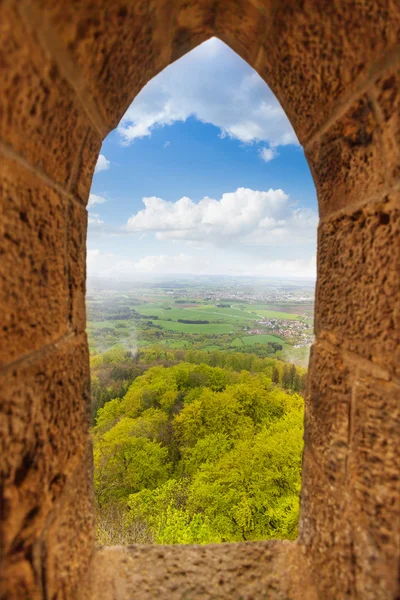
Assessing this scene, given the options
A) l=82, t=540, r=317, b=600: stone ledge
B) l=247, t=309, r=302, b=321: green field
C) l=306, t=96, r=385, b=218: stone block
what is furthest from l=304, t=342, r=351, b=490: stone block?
l=247, t=309, r=302, b=321: green field

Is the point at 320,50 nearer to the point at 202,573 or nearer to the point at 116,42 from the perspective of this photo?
the point at 116,42

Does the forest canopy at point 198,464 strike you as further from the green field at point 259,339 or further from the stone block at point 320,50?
the green field at point 259,339

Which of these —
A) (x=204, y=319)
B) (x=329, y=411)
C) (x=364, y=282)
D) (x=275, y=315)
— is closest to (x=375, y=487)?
(x=329, y=411)

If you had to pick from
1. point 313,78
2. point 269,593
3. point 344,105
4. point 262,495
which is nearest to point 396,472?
point 269,593

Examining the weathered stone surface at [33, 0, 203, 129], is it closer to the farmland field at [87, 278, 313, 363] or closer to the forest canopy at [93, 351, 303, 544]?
the forest canopy at [93, 351, 303, 544]

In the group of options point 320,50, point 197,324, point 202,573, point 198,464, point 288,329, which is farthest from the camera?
point 197,324

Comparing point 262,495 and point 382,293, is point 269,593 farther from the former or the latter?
point 262,495

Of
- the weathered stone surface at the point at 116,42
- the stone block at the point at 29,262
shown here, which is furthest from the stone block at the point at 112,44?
the stone block at the point at 29,262
